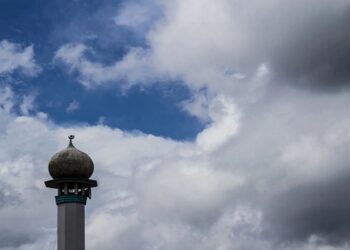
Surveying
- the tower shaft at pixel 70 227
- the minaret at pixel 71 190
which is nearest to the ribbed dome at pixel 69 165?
the minaret at pixel 71 190

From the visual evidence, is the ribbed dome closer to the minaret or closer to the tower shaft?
the minaret

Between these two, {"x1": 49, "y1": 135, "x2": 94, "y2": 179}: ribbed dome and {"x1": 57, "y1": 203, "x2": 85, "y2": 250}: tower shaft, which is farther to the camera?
{"x1": 49, "y1": 135, "x2": 94, "y2": 179}: ribbed dome

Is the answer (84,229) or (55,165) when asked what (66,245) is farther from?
(55,165)

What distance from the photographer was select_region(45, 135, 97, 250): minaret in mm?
40500

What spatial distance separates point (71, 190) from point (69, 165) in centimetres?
158

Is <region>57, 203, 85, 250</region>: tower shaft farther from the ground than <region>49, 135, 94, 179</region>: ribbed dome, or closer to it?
closer to it

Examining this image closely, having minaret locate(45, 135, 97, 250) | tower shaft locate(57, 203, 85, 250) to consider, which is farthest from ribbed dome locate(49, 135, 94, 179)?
tower shaft locate(57, 203, 85, 250)

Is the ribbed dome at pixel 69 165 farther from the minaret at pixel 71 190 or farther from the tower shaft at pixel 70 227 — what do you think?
the tower shaft at pixel 70 227

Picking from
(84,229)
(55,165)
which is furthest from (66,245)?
(55,165)

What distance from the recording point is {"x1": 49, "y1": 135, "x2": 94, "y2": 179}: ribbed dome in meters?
41.3

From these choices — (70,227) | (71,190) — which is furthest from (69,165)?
(70,227)

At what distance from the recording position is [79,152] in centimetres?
4203

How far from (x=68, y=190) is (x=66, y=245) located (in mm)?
3358

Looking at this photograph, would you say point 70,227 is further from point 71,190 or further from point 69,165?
point 69,165
